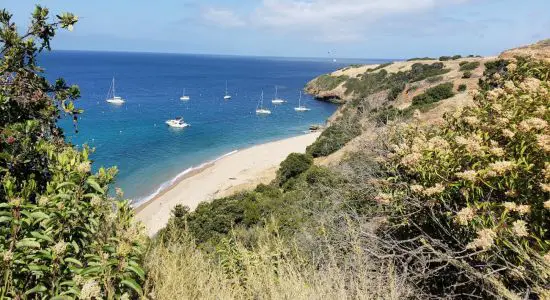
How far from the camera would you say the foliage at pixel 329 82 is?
264 feet

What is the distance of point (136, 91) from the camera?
9000cm

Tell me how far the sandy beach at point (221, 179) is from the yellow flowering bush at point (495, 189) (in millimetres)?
18703

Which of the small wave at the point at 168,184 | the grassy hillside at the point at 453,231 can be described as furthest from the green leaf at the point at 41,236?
the small wave at the point at 168,184

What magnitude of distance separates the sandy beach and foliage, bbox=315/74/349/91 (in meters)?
40.7

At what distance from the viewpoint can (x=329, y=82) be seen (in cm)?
8638

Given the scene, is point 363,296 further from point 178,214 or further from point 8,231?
point 178,214

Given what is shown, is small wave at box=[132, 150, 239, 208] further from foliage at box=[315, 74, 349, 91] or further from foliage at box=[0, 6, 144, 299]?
foliage at box=[315, 74, 349, 91]

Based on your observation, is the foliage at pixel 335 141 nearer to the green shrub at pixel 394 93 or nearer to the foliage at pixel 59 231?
the green shrub at pixel 394 93

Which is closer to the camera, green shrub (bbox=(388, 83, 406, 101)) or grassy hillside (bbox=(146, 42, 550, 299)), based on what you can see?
grassy hillside (bbox=(146, 42, 550, 299))

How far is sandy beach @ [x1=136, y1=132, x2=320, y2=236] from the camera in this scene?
25108 millimetres

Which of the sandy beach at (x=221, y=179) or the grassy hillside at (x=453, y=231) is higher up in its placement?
the grassy hillside at (x=453, y=231)

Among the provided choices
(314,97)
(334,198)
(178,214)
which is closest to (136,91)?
(314,97)

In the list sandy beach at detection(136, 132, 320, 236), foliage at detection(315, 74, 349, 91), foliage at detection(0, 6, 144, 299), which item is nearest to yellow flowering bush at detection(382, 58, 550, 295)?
foliage at detection(0, 6, 144, 299)

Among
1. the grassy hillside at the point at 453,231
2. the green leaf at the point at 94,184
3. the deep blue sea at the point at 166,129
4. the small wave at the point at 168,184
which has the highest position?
the green leaf at the point at 94,184
